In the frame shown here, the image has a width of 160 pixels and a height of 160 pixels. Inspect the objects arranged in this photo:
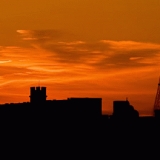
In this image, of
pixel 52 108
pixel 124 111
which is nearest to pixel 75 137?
pixel 52 108

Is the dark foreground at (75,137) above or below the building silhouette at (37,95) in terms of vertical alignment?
below

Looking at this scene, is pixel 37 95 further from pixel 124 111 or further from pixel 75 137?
pixel 124 111

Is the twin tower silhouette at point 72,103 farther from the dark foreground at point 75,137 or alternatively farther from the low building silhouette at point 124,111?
the low building silhouette at point 124,111

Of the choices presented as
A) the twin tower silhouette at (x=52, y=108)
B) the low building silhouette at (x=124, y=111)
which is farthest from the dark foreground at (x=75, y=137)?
the low building silhouette at (x=124, y=111)

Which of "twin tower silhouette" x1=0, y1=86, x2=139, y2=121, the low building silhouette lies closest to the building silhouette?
"twin tower silhouette" x1=0, y1=86, x2=139, y2=121

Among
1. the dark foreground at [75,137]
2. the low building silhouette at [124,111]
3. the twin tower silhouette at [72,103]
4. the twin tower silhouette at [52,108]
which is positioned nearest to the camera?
the dark foreground at [75,137]

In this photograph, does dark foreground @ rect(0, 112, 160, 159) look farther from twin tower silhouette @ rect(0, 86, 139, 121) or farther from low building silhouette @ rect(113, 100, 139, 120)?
low building silhouette @ rect(113, 100, 139, 120)

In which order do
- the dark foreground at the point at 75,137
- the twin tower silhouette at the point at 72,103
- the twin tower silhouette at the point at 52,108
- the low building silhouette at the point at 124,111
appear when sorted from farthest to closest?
the low building silhouette at the point at 124,111, the twin tower silhouette at the point at 72,103, the twin tower silhouette at the point at 52,108, the dark foreground at the point at 75,137

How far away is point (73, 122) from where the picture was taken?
117 m

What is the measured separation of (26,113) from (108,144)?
14440 millimetres

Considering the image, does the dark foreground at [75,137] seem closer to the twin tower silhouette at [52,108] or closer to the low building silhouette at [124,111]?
the twin tower silhouette at [52,108]

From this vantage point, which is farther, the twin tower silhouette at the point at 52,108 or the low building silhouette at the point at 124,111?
the low building silhouette at the point at 124,111

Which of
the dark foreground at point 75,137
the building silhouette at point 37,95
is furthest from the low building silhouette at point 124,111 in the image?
the building silhouette at point 37,95

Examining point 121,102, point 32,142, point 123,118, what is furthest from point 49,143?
point 121,102
